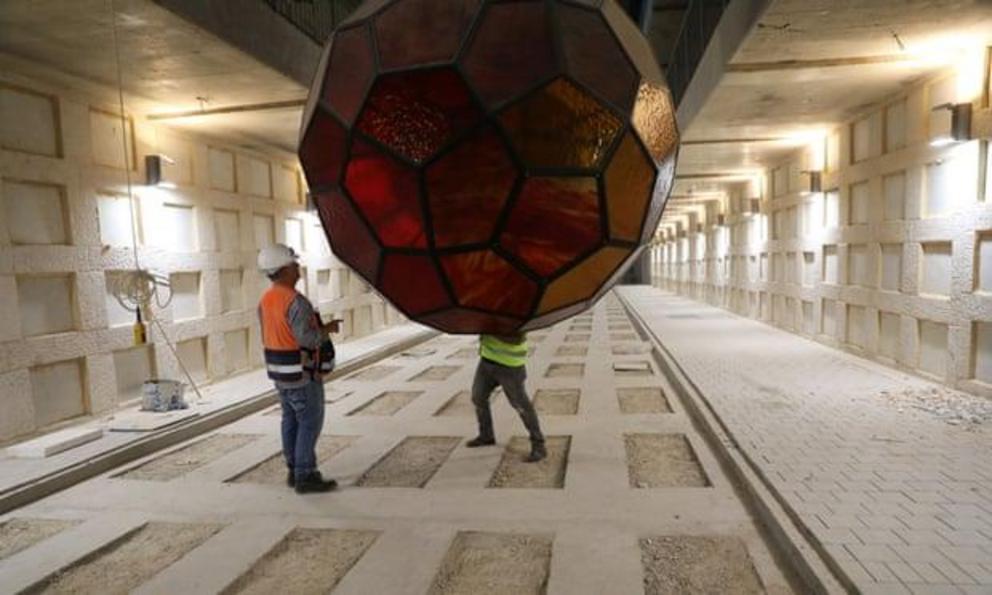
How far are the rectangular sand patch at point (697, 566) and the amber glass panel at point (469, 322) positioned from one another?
3.09 meters

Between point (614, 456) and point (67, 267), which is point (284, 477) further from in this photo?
point (67, 267)

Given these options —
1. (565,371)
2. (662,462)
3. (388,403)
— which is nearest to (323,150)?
(662,462)

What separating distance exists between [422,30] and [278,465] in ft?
19.5

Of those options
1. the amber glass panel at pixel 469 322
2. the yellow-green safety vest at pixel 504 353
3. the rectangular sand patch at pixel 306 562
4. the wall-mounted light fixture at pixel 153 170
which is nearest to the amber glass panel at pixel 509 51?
the amber glass panel at pixel 469 322

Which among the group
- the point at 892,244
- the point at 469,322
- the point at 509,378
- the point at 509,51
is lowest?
the point at 509,378

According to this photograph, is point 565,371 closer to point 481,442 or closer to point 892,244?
point 481,442

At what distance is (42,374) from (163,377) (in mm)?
2017

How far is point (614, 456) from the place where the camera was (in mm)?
5840

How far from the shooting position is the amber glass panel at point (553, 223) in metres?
0.81

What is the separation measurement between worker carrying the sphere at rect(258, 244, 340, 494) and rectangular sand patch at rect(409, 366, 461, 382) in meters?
4.83

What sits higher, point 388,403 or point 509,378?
point 509,378

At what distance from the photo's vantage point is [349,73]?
911 millimetres

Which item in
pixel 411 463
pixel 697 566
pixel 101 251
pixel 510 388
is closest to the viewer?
pixel 697 566

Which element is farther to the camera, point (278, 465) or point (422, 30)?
point (278, 465)
